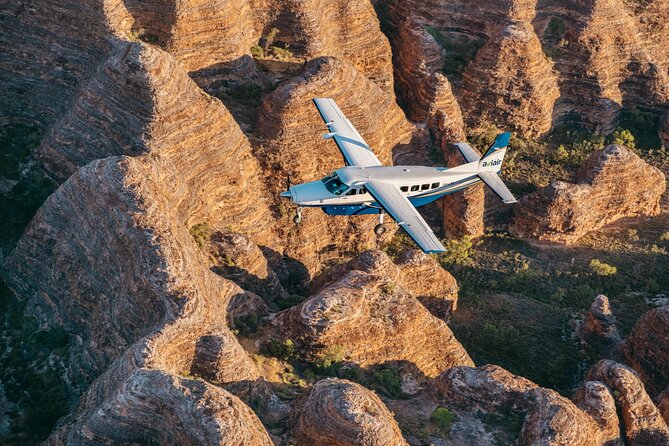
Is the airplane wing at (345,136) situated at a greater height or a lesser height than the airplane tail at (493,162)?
greater

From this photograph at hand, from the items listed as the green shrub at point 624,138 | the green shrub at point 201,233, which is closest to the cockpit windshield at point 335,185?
the green shrub at point 201,233

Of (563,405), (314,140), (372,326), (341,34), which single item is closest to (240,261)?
(372,326)

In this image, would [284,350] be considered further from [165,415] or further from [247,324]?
[165,415]

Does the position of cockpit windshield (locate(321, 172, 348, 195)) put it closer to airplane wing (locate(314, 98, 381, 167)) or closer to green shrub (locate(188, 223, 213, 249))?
airplane wing (locate(314, 98, 381, 167))

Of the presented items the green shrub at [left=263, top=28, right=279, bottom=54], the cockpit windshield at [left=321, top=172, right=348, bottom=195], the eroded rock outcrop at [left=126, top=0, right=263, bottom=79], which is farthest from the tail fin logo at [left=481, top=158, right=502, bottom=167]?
the green shrub at [left=263, top=28, right=279, bottom=54]

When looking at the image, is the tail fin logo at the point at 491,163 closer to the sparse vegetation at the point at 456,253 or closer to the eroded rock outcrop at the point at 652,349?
the sparse vegetation at the point at 456,253
